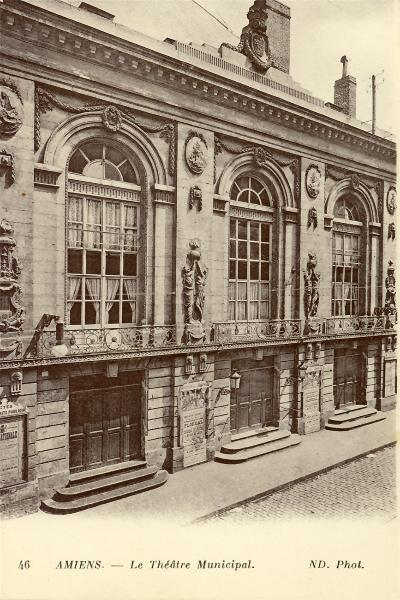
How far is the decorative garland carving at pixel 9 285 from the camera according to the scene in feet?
33.3

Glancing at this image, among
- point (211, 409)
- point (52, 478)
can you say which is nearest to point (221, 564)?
point (52, 478)

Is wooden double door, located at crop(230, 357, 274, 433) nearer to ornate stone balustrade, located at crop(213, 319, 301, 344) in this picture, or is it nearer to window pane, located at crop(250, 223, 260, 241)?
Answer: ornate stone balustrade, located at crop(213, 319, 301, 344)

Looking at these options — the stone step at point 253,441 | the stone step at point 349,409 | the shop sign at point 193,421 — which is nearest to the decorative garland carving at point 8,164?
the shop sign at point 193,421

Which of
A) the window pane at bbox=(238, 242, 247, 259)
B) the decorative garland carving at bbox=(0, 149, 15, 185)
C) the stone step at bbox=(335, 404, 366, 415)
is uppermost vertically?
the decorative garland carving at bbox=(0, 149, 15, 185)

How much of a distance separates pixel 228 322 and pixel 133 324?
321cm

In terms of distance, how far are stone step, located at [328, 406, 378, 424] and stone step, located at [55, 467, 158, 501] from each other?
8122 mm

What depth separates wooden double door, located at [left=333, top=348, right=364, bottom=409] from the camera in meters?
18.6

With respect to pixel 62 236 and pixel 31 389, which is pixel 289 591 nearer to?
pixel 31 389

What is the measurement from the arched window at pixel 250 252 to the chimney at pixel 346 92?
26.0ft

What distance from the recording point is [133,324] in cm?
1291

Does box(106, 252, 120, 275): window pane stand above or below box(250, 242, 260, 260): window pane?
below

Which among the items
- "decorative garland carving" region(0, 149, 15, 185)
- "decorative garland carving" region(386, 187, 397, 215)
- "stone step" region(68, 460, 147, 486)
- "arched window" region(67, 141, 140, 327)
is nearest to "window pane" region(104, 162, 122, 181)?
"arched window" region(67, 141, 140, 327)

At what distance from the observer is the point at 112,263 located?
12.5 meters

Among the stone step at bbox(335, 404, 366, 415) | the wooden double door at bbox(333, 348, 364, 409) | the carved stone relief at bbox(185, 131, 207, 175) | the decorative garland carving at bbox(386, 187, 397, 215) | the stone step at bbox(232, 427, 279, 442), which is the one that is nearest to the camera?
the carved stone relief at bbox(185, 131, 207, 175)
